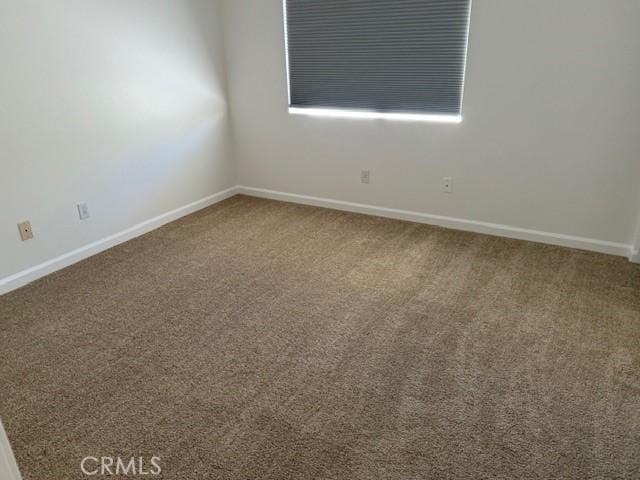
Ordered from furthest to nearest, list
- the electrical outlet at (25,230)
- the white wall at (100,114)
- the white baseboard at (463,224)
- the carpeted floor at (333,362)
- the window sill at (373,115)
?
the window sill at (373,115) → the white baseboard at (463,224) → the electrical outlet at (25,230) → the white wall at (100,114) → the carpeted floor at (333,362)

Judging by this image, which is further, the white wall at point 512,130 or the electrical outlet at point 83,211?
the electrical outlet at point 83,211

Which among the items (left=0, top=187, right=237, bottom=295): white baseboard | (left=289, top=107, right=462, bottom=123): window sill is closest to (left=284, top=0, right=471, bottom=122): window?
(left=289, top=107, right=462, bottom=123): window sill

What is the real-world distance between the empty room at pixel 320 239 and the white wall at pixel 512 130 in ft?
0.05

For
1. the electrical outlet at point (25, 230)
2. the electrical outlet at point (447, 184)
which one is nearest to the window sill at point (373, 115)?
the electrical outlet at point (447, 184)

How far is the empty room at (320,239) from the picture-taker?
177 centimetres

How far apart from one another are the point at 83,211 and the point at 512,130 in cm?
303

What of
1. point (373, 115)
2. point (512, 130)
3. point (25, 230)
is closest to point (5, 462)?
point (25, 230)

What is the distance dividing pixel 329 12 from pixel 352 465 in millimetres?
3171

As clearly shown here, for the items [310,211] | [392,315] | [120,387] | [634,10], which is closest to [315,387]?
[392,315]

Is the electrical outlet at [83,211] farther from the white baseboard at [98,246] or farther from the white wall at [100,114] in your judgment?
the white baseboard at [98,246]

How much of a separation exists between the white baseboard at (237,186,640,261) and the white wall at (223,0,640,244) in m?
0.05

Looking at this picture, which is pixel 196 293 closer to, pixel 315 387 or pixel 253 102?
pixel 315 387

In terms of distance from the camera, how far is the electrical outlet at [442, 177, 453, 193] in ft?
11.5

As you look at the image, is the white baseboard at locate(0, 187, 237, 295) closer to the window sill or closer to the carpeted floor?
the carpeted floor
